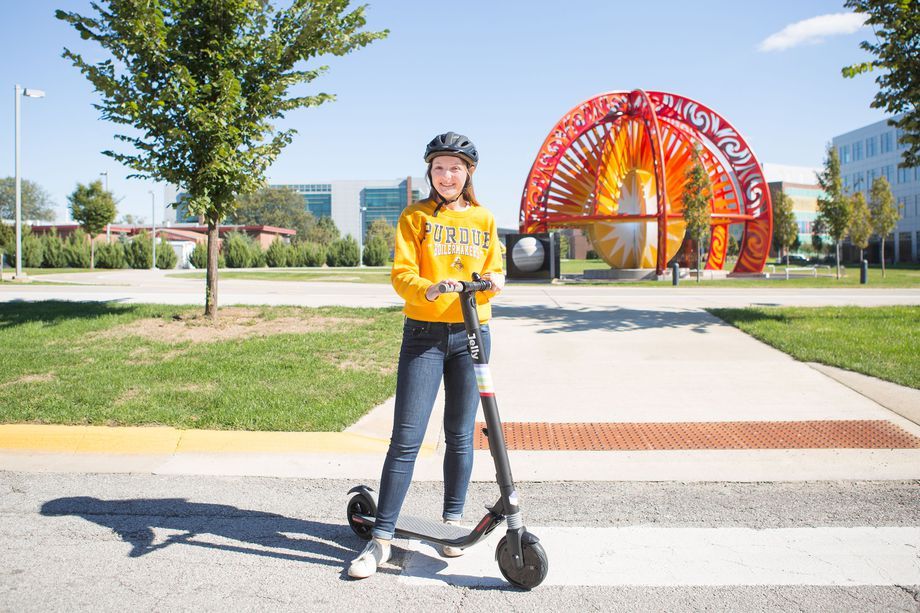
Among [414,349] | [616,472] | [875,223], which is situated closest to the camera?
[414,349]

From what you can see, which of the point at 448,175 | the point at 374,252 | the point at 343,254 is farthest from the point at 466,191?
the point at 374,252

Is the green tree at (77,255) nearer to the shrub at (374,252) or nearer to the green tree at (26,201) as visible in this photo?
the shrub at (374,252)

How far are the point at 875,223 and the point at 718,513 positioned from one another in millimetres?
39720

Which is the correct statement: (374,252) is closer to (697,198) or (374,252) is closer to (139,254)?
(139,254)

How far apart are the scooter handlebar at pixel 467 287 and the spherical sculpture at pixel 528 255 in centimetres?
2516

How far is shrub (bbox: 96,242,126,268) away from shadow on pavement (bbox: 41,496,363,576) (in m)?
45.3

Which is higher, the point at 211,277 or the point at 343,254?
the point at 343,254

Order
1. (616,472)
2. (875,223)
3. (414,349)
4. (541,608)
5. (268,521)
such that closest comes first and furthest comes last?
(541,608), (414,349), (268,521), (616,472), (875,223)

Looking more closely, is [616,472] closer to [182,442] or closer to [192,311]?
[182,442]

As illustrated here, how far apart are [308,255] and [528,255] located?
1149 inches

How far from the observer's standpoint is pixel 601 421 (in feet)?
20.1

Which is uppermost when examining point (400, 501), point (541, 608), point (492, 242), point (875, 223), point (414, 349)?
point (875, 223)

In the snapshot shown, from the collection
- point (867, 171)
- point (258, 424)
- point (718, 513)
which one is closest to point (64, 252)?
point (258, 424)

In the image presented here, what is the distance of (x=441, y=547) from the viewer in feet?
11.8
